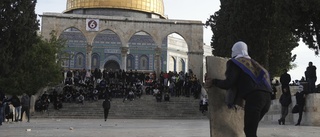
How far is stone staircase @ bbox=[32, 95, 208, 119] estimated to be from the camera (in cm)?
1930

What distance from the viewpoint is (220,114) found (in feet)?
14.0

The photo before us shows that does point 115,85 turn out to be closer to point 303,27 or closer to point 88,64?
point 88,64

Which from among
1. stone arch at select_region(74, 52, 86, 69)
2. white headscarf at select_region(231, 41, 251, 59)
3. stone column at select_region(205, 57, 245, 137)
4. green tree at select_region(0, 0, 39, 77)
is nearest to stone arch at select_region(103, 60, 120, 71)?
stone arch at select_region(74, 52, 86, 69)

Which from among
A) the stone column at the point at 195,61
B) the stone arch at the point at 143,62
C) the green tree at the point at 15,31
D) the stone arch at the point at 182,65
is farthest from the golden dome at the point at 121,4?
the green tree at the point at 15,31

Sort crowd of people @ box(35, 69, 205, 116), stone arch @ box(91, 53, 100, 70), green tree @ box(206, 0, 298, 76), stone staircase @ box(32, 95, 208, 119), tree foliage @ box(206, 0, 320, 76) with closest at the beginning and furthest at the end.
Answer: tree foliage @ box(206, 0, 320, 76), green tree @ box(206, 0, 298, 76), stone staircase @ box(32, 95, 208, 119), crowd of people @ box(35, 69, 205, 116), stone arch @ box(91, 53, 100, 70)

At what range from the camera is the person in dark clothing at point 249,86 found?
3.80 meters

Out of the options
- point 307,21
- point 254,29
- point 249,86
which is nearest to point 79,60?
point 254,29

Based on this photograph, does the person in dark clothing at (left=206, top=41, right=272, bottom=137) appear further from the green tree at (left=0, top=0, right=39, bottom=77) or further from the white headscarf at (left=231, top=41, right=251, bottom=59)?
the green tree at (left=0, top=0, right=39, bottom=77)

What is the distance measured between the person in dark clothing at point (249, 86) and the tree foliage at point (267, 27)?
9957 mm

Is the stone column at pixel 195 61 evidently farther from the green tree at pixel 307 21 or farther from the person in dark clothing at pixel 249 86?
the person in dark clothing at pixel 249 86

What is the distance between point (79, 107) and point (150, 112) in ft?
10.9

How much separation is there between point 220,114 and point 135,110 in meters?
16.1

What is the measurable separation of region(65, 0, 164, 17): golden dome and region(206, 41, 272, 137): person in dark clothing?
106 ft

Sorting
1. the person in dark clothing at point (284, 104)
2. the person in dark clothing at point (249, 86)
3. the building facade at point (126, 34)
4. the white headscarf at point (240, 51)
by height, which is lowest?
the person in dark clothing at point (284, 104)
